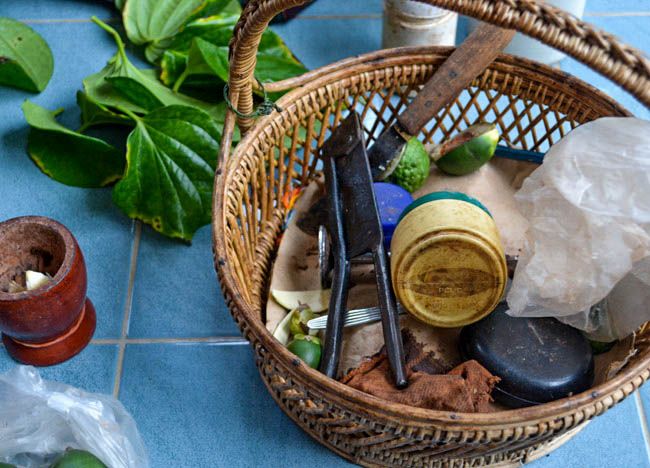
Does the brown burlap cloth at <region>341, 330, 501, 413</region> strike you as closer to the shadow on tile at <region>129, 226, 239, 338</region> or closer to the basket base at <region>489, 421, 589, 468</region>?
the basket base at <region>489, 421, 589, 468</region>

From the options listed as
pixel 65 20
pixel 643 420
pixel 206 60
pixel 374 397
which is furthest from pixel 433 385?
pixel 65 20

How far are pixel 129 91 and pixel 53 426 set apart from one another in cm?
45

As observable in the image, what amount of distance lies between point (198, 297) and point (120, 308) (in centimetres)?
9

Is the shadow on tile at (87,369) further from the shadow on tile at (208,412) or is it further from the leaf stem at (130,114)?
the leaf stem at (130,114)

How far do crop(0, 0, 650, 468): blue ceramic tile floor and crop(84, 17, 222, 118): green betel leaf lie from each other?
0.23 ft

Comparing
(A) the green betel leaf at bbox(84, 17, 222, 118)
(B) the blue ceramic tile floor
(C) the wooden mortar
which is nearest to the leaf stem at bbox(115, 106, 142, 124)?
(A) the green betel leaf at bbox(84, 17, 222, 118)

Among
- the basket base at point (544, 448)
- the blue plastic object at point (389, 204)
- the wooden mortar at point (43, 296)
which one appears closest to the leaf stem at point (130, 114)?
the wooden mortar at point (43, 296)

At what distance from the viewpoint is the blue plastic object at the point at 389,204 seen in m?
0.75

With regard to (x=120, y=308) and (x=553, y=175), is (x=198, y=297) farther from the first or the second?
(x=553, y=175)

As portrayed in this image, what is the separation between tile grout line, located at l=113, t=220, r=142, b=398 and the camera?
791 mm

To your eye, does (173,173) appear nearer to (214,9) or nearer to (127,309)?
(127,309)

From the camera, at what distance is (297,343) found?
69 cm

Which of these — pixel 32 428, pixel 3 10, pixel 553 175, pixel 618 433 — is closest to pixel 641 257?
pixel 553 175

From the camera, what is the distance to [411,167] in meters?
0.80
